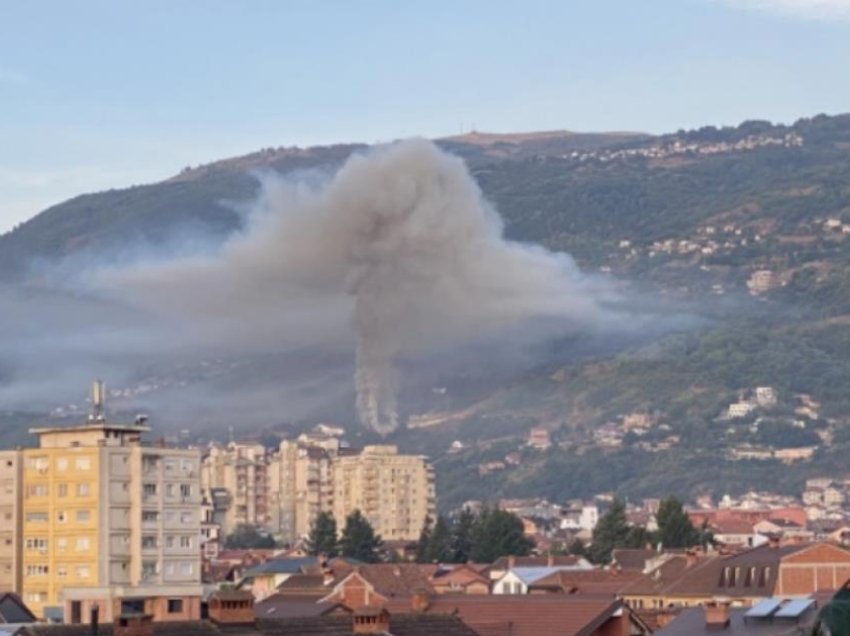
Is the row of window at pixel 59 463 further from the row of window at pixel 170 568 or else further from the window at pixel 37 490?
the row of window at pixel 170 568

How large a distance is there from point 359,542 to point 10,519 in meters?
52.5

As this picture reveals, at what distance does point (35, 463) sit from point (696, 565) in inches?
865

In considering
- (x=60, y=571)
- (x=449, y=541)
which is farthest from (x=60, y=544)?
(x=449, y=541)

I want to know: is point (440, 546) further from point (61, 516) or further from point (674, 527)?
point (61, 516)

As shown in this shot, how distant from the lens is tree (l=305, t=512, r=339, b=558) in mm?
135750

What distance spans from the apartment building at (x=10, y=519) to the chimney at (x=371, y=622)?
5072cm

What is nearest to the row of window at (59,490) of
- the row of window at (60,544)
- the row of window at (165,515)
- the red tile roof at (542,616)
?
the row of window at (60,544)

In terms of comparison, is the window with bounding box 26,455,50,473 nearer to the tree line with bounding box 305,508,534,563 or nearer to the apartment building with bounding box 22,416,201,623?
the apartment building with bounding box 22,416,201,623

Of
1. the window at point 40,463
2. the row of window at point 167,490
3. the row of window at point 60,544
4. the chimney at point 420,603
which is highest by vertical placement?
the chimney at point 420,603

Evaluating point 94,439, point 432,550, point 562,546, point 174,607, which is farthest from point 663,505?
point 174,607

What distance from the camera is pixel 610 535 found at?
4781 inches

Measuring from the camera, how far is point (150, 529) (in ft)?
275

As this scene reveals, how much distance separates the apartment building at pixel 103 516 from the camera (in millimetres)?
81438

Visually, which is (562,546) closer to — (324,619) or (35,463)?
(35,463)
